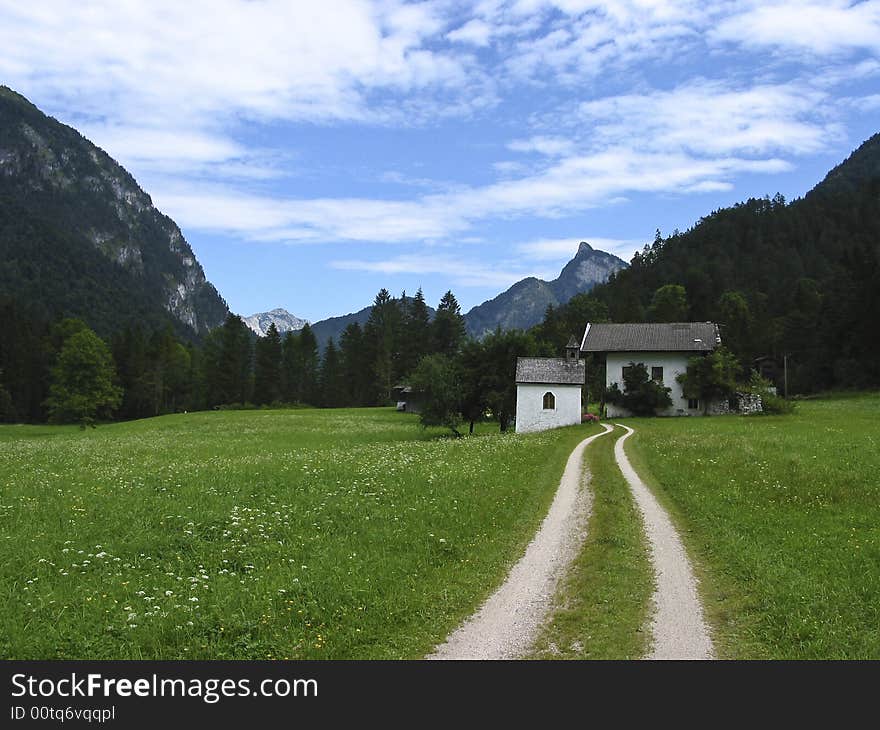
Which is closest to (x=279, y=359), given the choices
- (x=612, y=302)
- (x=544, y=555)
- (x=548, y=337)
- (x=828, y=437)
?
(x=548, y=337)

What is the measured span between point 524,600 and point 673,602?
246 centimetres

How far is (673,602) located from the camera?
11.2 meters

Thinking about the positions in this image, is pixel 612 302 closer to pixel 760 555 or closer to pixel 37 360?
pixel 37 360

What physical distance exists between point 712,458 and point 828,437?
10756mm

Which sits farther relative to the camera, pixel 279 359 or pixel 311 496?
pixel 279 359

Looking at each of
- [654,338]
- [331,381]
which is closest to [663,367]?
[654,338]

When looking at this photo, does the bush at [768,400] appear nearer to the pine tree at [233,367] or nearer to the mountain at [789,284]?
the mountain at [789,284]

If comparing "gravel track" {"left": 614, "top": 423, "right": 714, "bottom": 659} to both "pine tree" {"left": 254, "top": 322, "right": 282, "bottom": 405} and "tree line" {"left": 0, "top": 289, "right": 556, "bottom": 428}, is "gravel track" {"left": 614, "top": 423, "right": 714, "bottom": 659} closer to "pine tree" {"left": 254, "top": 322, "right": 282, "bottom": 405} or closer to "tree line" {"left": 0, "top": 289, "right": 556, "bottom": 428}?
"tree line" {"left": 0, "top": 289, "right": 556, "bottom": 428}

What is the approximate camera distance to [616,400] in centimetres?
6800

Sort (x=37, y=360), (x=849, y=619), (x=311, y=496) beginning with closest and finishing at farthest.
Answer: (x=849, y=619)
(x=311, y=496)
(x=37, y=360)

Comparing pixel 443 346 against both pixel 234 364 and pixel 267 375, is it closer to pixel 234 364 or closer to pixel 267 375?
pixel 267 375

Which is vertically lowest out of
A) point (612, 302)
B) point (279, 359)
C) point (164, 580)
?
point (164, 580)

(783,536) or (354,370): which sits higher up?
(354,370)

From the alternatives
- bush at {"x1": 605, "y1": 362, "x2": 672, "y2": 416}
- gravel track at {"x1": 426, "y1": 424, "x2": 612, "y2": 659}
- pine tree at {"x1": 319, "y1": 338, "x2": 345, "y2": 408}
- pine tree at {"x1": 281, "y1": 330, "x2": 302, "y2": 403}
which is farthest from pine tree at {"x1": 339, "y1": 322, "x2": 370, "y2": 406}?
gravel track at {"x1": 426, "y1": 424, "x2": 612, "y2": 659}
